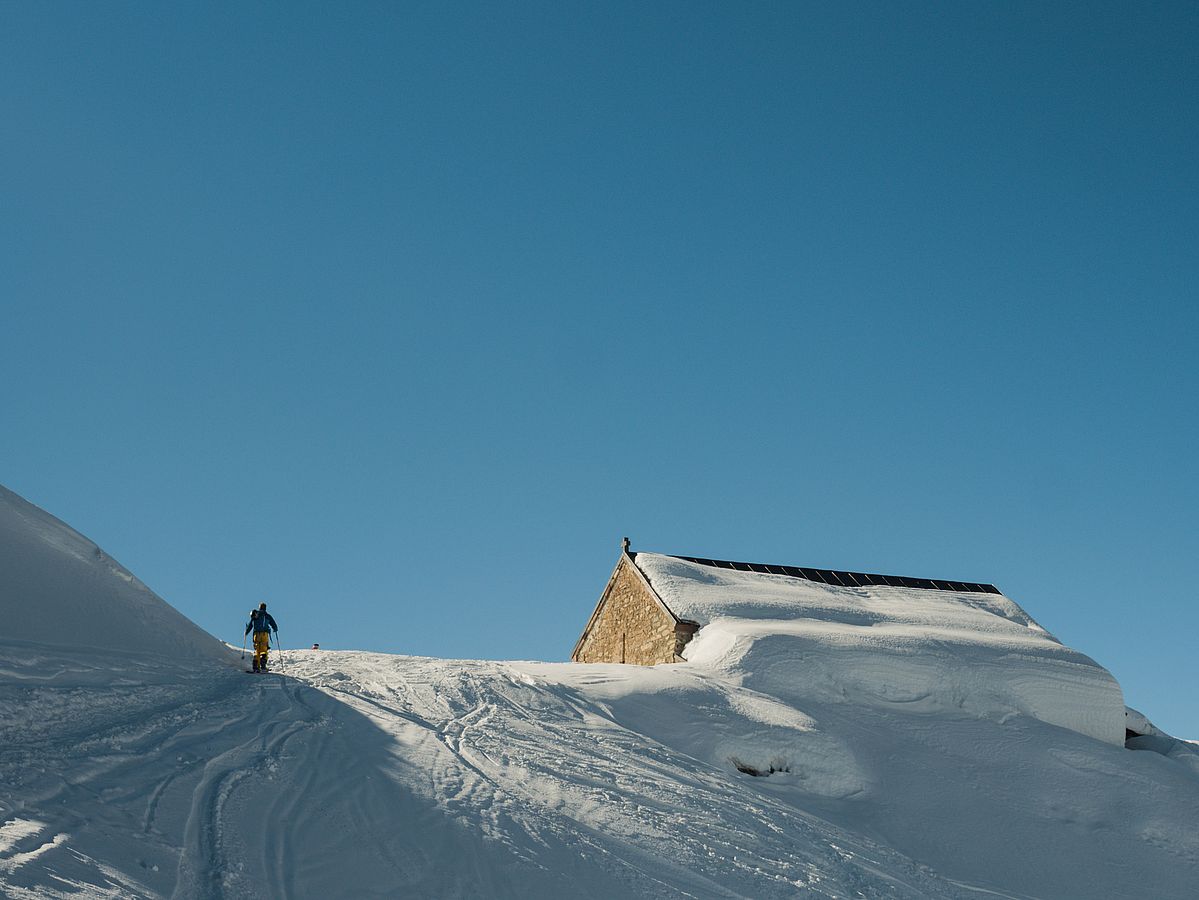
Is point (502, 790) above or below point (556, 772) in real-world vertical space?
below

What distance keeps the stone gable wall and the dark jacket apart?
9029 mm

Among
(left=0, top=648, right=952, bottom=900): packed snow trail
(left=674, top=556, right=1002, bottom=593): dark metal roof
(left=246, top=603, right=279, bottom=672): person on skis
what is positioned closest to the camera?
(left=0, top=648, right=952, bottom=900): packed snow trail

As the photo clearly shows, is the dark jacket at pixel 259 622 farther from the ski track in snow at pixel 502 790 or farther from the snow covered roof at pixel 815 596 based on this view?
the snow covered roof at pixel 815 596

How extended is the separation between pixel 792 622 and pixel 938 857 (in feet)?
27.0

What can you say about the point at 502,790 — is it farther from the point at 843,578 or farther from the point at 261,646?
the point at 843,578

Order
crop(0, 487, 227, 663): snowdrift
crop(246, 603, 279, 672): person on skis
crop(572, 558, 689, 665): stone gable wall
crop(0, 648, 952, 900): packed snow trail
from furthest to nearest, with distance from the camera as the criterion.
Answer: crop(572, 558, 689, 665): stone gable wall, crop(246, 603, 279, 672): person on skis, crop(0, 487, 227, 663): snowdrift, crop(0, 648, 952, 900): packed snow trail

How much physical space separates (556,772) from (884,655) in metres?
10.7

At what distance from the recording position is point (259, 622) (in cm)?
1677

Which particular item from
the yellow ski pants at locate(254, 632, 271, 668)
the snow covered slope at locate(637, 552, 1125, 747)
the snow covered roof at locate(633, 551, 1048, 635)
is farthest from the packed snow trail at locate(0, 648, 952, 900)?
the snow covered roof at locate(633, 551, 1048, 635)

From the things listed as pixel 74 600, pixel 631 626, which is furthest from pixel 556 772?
pixel 631 626

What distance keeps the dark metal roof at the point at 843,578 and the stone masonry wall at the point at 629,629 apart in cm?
223

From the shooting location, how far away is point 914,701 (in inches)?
800

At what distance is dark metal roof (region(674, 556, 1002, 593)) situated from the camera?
2792 cm

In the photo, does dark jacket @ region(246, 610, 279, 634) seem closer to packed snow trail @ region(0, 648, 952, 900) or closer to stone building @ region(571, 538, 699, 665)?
packed snow trail @ region(0, 648, 952, 900)
